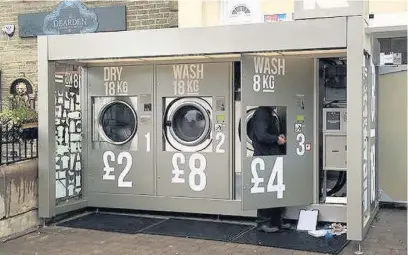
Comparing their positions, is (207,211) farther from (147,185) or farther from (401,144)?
(401,144)

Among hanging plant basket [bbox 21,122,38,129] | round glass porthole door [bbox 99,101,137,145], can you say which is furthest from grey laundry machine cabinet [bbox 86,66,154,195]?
hanging plant basket [bbox 21,122,38,129]

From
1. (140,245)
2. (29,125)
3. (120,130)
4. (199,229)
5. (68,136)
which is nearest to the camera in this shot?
(140,245)

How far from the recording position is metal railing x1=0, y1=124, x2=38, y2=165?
20.5 feet

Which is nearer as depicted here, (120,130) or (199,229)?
(199,229)

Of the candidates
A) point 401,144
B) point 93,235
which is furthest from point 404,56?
point 93,235

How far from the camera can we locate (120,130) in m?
7.44

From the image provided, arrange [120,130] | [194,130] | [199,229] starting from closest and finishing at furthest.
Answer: [199,229], [194,130], [120,130]

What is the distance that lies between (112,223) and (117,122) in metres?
1.41

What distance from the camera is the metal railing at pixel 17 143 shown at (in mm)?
6238

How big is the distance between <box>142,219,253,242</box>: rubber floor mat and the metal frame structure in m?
0.17

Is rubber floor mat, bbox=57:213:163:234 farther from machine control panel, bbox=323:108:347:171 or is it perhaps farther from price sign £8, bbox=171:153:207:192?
machine control panel, bbox=323:108:347:171

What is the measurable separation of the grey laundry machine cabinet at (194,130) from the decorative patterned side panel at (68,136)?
1158mm

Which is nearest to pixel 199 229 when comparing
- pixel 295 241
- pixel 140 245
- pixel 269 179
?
pixel 140 245

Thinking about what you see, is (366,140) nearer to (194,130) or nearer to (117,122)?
(194,130)
